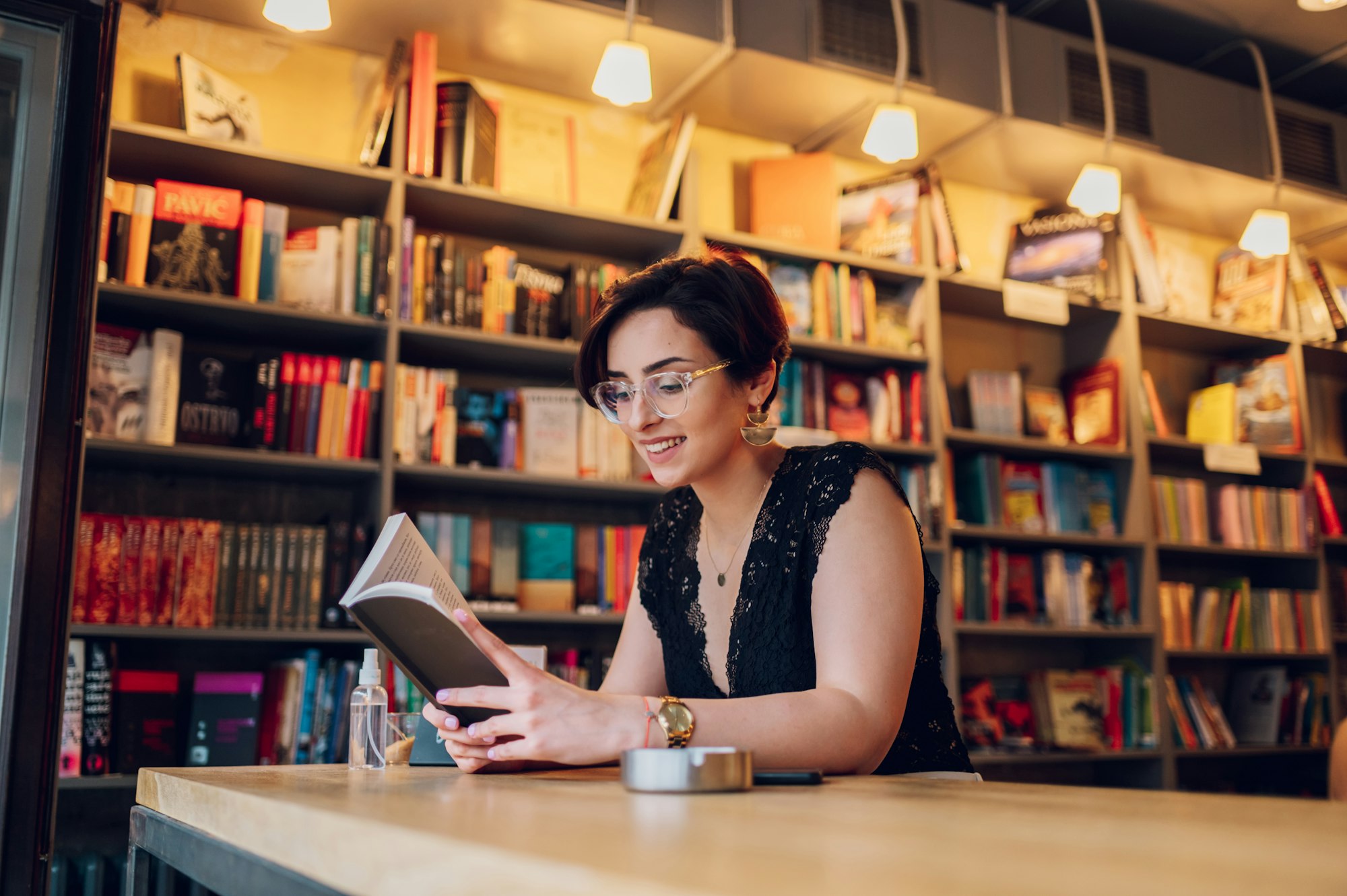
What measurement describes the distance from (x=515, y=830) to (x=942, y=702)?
3.26ft

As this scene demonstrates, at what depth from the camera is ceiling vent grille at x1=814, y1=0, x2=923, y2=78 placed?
3.31 m

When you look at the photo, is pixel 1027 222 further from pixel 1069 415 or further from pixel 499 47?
pixel 499 47

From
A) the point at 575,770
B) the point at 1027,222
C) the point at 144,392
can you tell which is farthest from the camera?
the point at 1027,222

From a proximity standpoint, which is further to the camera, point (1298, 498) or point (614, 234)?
point (1298, 498)

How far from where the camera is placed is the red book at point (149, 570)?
2.47 meters

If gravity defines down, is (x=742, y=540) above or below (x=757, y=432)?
below

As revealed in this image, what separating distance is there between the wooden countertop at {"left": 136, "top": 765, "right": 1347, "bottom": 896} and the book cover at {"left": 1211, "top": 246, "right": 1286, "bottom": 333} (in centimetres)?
390

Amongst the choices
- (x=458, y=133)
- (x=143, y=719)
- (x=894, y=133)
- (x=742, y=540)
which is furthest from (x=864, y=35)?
(x=143, y=719)

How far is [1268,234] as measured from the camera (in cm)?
376

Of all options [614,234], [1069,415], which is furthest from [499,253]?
[1069,415]

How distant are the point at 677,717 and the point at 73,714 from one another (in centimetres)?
188

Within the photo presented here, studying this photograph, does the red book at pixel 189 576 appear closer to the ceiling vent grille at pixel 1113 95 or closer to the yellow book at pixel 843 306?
the yellow book at pixel 843 306

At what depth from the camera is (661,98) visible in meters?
3.42

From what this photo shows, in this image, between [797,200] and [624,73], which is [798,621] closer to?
[624,73]
